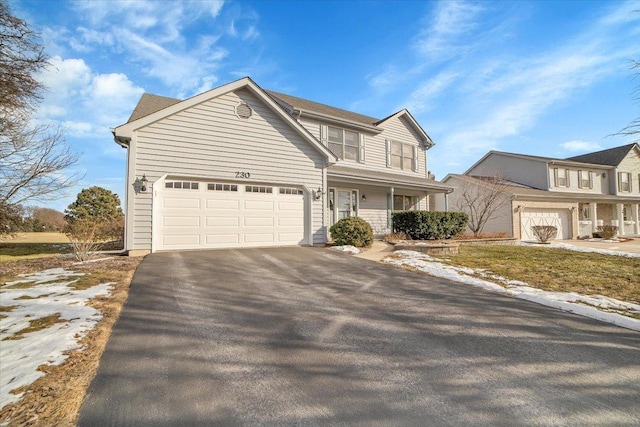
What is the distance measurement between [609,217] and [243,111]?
2985cm

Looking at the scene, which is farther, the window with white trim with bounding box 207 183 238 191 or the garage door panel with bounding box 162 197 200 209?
the window with white trim with bounding box 207 183 238 191

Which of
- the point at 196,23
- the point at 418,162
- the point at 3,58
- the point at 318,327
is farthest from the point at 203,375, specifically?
the point at 418,162

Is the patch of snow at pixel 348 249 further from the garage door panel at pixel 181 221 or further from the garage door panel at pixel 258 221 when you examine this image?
the garage door panel at pixel 181 221

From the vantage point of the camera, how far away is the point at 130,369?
246cm

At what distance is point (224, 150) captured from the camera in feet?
30.5

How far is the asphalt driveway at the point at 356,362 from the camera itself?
6.43ft

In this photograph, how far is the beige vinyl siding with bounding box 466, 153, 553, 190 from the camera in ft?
70.4

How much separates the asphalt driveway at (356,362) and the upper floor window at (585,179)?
84.0 ft

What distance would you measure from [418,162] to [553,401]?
15.7 meters

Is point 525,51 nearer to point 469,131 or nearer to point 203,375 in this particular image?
point 469,131

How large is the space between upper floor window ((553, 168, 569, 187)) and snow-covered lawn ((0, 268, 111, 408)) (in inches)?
1077

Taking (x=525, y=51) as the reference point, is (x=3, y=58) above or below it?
below

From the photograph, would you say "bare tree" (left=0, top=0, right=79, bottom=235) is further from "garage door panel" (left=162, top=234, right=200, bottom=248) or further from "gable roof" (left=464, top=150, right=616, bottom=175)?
"gable roof" (left=464, top=150, right=616, bottom=175)

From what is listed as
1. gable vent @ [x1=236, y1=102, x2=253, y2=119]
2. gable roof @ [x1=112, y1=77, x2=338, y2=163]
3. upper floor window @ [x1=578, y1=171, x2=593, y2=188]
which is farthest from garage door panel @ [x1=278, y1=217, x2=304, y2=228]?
upper floor window @ [x1=578, y1=171, x2=593, y2=188]
